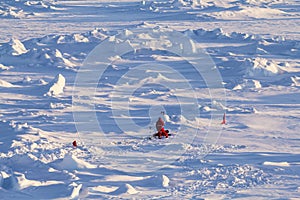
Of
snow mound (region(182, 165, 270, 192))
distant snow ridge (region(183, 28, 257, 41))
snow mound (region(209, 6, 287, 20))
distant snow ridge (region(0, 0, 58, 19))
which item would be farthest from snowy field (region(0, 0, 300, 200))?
distant snow ridge (region(0, 0, 58, 19))

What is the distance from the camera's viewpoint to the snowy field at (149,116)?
18.2 meters

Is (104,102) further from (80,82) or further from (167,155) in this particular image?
(167,155)

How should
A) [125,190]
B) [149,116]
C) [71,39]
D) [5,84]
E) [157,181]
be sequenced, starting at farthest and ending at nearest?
[71,39] → [5,84] → [149,116] → [157,181] → [125,190]

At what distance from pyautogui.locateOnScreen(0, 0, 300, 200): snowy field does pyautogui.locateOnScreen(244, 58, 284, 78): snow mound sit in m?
0.07

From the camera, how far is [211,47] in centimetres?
4856

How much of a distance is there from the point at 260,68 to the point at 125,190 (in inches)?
825

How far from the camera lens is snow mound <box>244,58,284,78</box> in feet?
122

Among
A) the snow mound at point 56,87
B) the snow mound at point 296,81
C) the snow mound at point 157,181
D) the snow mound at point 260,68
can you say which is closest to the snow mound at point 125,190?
the snow mound at point 157,181

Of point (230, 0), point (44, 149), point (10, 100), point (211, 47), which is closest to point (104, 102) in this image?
point (10, 100)

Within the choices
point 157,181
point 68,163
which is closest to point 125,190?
point 157,181

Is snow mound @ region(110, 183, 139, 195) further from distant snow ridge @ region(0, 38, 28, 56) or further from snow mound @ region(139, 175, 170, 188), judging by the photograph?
distant snow ridge @ region(0, 38, 28, 56)

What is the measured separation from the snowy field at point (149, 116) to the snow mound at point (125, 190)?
0.03 m

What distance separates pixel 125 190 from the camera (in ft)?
57.2

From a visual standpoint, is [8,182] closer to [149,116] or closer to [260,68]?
[149,116]
